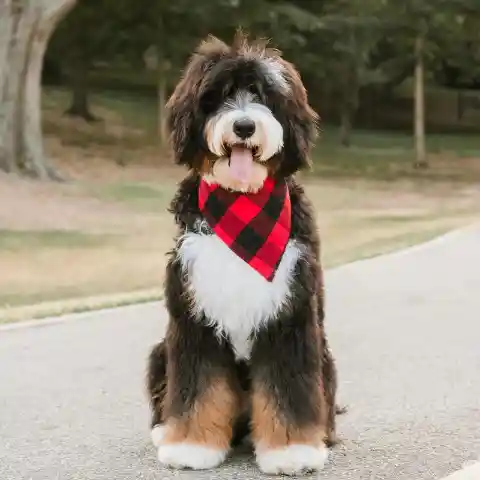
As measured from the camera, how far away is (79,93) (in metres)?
28.6

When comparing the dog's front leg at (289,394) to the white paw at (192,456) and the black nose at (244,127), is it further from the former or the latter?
the black nose at (244,127)

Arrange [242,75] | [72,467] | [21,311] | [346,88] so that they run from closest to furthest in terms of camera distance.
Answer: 1. [242,75]
2. [72,467]
3. [21,311]
4. [346,88]

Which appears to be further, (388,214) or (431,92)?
(431,92)

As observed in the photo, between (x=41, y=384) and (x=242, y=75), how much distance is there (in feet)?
8.49

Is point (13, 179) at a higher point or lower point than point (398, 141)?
higher

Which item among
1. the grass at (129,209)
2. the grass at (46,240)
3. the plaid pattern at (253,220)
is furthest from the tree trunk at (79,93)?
the plaid pattern at (253,220)

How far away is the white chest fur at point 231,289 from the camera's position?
345 cm

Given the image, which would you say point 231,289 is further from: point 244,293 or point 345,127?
point 345,127

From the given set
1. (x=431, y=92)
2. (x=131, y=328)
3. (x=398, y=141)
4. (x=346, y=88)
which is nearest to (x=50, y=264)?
(x=131, y=328)

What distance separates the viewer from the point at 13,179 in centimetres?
1680

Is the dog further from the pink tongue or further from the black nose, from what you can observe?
the black nose

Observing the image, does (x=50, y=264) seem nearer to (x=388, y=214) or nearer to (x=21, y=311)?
(x=21, y=311)

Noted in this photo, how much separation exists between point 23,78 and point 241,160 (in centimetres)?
1499

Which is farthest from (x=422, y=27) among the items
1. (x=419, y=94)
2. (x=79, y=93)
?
(x=79, y=93)
